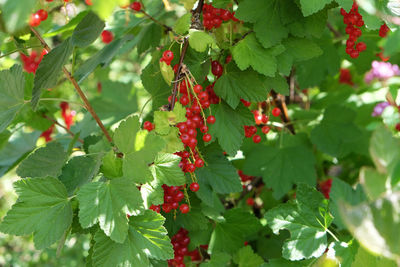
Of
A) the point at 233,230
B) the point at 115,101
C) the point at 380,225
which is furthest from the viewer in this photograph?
the point at 115,101

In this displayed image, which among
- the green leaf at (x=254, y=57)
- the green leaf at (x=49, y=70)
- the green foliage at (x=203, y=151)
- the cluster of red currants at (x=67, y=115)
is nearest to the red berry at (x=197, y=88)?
the green foliage at (x=203, y=151)

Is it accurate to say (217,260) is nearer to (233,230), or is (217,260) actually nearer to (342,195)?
(233,230)

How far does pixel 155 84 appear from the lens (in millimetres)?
1133

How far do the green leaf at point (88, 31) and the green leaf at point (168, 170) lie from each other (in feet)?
1.21

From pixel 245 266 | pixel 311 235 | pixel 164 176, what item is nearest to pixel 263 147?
pixel 245 266

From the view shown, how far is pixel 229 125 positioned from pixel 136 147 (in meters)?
0.30

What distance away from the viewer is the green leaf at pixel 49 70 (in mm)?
997

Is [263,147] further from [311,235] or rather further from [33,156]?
[33,156]

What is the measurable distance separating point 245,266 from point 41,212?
2.16ft

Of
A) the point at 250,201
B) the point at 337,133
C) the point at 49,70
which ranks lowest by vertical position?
the point at 250,201

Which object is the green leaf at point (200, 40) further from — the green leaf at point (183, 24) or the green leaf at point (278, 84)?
the green leaf at point (278, 84)

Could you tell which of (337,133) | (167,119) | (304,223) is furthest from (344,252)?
(337,133)

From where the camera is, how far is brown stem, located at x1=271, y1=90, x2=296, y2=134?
152cm

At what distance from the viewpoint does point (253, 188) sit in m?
1.74
